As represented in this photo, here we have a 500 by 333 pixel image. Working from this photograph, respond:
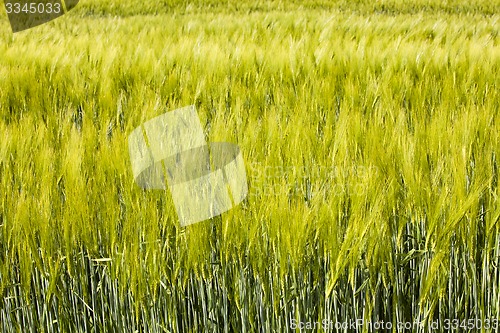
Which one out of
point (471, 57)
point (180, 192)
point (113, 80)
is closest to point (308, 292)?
point (180, 192)

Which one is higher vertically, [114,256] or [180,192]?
[180,192]

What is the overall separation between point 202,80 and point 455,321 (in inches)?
40.9

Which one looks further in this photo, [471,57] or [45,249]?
[471,57]

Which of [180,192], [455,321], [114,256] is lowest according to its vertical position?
[455,321]

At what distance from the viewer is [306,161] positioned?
3.63 feet

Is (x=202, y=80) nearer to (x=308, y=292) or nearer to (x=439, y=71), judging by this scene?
(x=439, y=71)

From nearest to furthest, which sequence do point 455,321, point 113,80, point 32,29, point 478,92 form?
point 455,321 → point 478,92 → point 113,80 → point 32,29

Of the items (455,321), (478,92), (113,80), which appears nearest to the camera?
(455,321)

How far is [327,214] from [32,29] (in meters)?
3.34

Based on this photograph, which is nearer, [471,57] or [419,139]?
[419,139]

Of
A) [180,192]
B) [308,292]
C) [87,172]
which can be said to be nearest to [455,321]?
[308,292]

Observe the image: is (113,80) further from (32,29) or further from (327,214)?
(32,29)

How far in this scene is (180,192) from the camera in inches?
39.2

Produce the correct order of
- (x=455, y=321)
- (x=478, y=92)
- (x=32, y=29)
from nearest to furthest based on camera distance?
(x=455, y=321) → (x=478, y=92) → (x=32, y=29)
